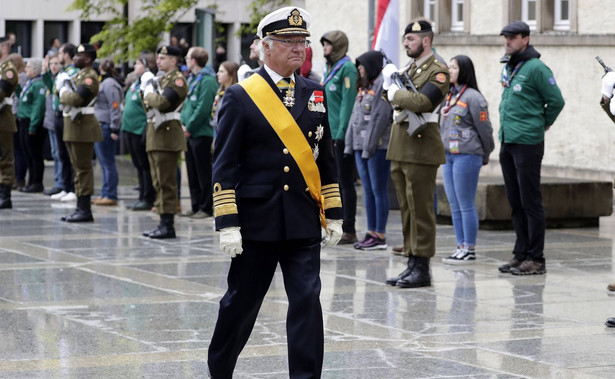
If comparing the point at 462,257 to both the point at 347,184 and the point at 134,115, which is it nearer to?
the point at 347,184

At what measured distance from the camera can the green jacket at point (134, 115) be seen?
672 inches

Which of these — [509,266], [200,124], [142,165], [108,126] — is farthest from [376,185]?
[108,126]

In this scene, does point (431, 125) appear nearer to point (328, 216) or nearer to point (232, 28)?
point (328, 216)

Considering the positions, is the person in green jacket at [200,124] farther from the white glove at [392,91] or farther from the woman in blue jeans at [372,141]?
the white glove at [392,91]

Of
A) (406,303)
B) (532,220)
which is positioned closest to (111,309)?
(406,303)

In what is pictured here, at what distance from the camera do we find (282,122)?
629 cm

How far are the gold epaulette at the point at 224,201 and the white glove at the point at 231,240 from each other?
0.26 ft

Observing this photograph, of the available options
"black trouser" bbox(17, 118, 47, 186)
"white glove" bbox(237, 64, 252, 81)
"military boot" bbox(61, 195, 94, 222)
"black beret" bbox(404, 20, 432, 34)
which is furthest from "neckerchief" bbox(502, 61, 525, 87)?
"black trouser" bbox(17, 118, 47, 186)

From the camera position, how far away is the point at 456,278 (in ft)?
35.4

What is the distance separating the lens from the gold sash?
6285 mm

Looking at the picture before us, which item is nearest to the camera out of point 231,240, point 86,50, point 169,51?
point 231,240

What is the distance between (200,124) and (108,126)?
2.72m

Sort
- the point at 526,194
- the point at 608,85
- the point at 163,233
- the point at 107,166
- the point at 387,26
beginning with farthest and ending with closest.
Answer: the point at 107,166 < the point at 387,26 < the point at 163,233 < the point at 526,194 < the point at 608,85

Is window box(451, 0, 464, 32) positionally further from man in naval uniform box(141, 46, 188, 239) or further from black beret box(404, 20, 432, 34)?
black beret box(404, 20, 432, 34)
